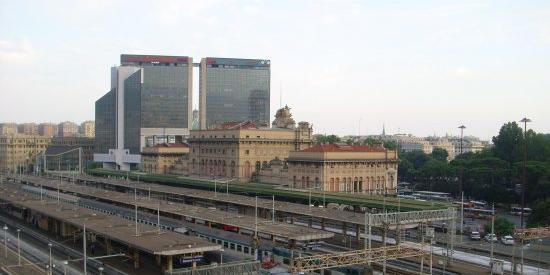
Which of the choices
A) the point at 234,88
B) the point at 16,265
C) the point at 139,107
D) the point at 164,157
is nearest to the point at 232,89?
the point at 234,88

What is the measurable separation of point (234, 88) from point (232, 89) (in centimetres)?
68

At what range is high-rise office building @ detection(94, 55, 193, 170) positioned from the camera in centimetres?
16262

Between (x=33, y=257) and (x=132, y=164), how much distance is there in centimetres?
11699

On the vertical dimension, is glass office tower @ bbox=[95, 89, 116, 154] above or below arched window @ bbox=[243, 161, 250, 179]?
above

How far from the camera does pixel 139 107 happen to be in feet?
534

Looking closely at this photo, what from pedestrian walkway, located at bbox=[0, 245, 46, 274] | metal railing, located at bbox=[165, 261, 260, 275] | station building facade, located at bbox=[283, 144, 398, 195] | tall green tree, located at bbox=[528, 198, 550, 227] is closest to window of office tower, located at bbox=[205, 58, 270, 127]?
station building facade, located at bbox=[283, 144, 398, 195]

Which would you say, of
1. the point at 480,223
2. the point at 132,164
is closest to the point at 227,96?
the point at 132,164

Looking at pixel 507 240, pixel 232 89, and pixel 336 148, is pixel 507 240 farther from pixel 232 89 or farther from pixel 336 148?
pixel 232 89

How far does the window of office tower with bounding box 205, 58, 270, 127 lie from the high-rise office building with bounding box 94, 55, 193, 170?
967cm

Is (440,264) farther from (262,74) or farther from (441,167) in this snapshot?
(262,74)

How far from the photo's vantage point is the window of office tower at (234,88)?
178125 mm

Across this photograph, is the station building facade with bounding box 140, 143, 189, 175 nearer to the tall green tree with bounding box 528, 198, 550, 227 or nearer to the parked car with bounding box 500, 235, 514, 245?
the tall green tree with bounding box 528, 198, 550, 227

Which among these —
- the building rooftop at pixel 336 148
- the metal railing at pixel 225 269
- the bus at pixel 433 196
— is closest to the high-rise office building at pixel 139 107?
the bus at pixel 433 196

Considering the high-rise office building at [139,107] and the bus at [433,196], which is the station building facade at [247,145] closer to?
the bus at [433,196]
